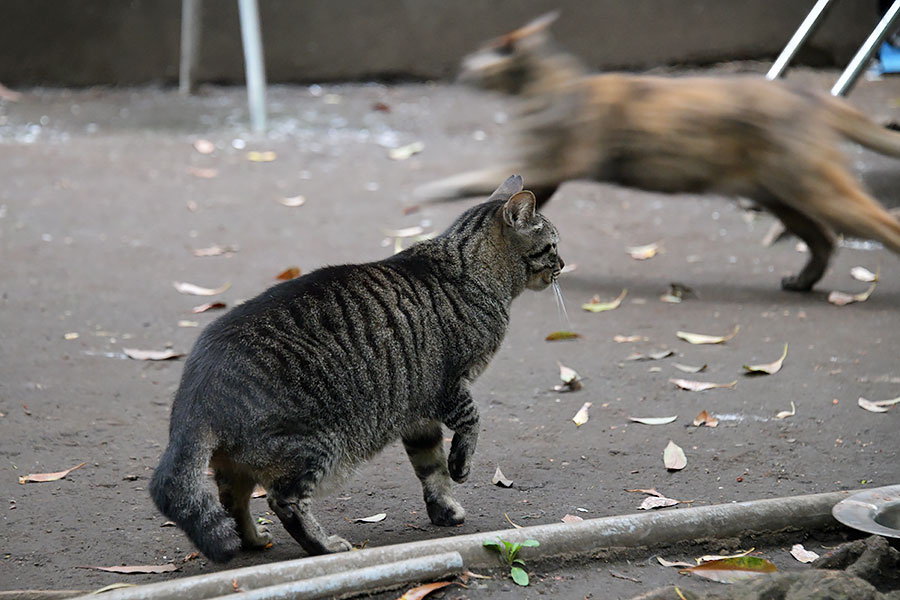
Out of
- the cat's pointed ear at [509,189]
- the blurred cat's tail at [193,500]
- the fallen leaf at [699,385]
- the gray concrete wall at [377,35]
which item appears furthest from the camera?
the gray concrete wall at [377,35]

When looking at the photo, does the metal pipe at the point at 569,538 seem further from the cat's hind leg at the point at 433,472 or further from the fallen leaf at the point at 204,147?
the fallen leaf at the point at 204,147

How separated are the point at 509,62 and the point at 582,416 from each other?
3.30 metres

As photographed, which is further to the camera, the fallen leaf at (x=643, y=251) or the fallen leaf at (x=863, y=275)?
the fallen leaf at (x=643, y=251)

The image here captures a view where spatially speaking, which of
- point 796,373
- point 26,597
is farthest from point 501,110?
point 26,597

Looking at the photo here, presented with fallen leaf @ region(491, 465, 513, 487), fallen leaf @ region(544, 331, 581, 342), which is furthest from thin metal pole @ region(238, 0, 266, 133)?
fallen leaf @ region(491, 465, 513, 487)

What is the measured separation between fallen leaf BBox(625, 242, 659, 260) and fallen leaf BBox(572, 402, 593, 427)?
8.75 feet

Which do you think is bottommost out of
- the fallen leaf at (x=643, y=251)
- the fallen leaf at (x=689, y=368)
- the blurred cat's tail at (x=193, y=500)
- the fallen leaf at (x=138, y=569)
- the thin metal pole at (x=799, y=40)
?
the fallen leaf at (x=643, y=251)

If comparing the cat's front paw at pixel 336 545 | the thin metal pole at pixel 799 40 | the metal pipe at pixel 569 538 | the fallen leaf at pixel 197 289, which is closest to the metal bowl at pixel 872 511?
the metal pipe at pixel 569 538

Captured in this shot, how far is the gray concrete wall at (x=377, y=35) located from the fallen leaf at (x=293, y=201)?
3.49m

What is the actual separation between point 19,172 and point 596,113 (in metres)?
5.01

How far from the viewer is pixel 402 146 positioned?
377 inches

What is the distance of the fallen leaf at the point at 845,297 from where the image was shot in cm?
621

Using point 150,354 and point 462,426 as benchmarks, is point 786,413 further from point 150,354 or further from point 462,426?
point 150,354

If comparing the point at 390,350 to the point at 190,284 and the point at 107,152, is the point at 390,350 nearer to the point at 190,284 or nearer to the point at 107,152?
the point at 190,284
